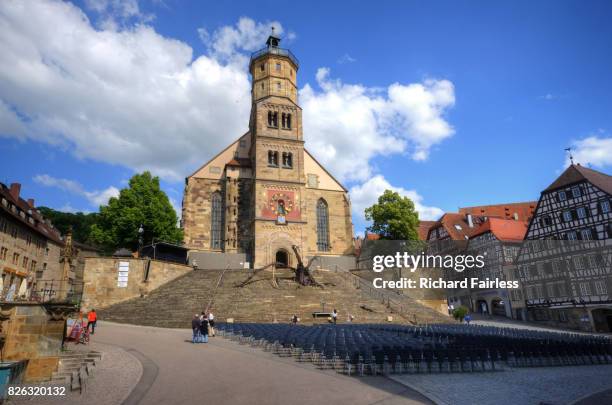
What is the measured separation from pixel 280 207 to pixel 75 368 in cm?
Answer: 3151

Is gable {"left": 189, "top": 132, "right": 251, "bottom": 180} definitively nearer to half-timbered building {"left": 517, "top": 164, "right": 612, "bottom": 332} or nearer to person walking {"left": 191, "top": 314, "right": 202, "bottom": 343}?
person walking {"left": 191, "top": 314, "right": 202, "bottom": 343}

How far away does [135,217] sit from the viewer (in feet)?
124

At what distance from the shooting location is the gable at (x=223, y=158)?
46.4 metres

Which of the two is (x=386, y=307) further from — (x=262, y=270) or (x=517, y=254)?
(x=517, y=254)

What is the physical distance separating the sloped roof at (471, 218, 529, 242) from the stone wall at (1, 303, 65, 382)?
4353 cm

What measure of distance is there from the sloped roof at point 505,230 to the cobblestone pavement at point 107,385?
41884 millimetres

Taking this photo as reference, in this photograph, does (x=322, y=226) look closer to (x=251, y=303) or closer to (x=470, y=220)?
(x=251, y=303)

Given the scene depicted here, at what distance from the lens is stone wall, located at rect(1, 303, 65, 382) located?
11.7m

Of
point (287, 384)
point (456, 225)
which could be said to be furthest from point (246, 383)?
point (456, 225)

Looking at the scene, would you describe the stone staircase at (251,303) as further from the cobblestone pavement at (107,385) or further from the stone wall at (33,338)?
the stone wall at (33,338)

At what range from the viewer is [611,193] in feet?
109

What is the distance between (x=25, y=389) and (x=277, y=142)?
123ft

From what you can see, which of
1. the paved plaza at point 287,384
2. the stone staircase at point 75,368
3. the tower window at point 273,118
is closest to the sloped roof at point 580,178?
the paved plaza at point 287,384

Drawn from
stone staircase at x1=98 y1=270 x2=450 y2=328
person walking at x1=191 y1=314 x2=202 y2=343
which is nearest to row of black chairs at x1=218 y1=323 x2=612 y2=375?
person walking at x1=191 y1=314 x2=202 y2=343
